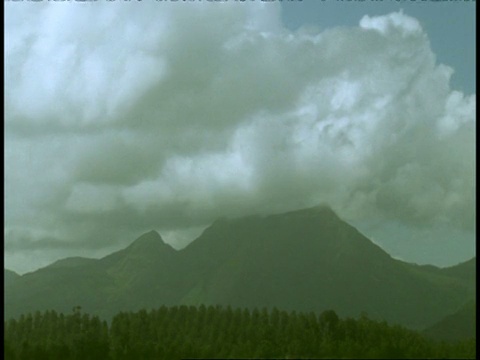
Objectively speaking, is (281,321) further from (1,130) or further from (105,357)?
(1,130)

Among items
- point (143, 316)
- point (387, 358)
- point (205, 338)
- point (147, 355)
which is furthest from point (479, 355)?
point (143, 316)

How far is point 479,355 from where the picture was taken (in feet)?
182

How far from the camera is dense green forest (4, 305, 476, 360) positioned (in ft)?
359

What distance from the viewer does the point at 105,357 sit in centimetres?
12025

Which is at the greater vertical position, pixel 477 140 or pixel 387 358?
pixel 477 140

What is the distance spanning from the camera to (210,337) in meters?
130

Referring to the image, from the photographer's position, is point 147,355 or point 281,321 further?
point 281,321

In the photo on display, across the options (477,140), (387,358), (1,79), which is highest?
(1,79)

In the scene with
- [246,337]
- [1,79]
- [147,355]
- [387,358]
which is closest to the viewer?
[1,79]

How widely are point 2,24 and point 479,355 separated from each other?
150 ft

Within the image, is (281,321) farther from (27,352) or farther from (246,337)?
(27,352)

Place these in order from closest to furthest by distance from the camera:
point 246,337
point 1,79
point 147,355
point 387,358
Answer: point 1,79 → point 387,358 → point 147,355 → point 246,337

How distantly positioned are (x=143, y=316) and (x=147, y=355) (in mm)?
19386

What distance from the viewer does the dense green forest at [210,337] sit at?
10956 cm
